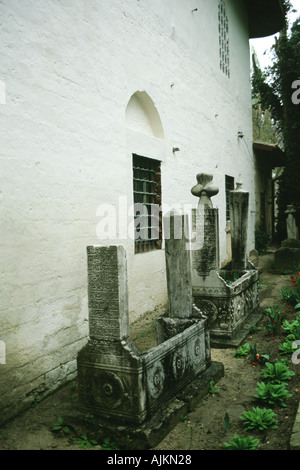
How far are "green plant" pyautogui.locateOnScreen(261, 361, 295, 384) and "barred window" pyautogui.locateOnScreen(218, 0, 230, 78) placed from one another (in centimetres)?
880

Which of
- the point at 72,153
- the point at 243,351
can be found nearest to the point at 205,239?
the point at 243,351

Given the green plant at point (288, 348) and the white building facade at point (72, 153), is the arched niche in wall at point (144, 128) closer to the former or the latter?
the white building facade at point (72, 153)

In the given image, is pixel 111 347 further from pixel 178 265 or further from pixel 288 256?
pixel 288 256

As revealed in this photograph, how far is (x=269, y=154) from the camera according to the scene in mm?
15109

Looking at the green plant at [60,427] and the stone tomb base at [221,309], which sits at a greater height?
the stone tomb base at [221,309]

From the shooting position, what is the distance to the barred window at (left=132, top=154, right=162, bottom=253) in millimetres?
6016

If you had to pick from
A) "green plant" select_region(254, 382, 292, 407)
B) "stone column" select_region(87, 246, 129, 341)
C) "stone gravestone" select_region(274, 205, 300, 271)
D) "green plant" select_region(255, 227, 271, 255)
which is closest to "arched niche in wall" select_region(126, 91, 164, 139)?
"stone column" select_region(87, 246, 129, 341)

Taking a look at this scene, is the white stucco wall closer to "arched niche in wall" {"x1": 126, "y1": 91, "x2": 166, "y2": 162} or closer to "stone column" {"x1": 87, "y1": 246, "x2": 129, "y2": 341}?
"arched niche in wall" {"x1": 126, "y1": 91, "x2": 166, "y2": 162}

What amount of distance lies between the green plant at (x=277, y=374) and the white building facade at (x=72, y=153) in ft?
7.04

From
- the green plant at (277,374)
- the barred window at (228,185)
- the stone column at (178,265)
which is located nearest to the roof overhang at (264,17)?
the barred window at (228,185)

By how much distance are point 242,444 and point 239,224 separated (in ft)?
13.4

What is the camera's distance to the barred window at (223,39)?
10000mm
